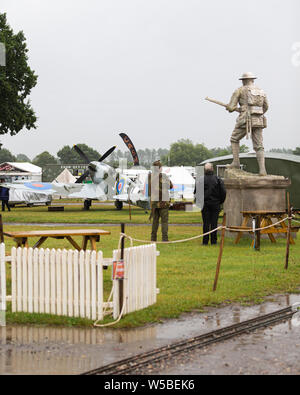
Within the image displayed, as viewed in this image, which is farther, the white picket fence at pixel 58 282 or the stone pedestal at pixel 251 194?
the stone pedestal at pixel 251 194

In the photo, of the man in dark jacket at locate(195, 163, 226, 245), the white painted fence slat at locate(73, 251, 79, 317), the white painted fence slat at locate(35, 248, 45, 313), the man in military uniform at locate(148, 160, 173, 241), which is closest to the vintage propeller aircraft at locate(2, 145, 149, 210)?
the man in military uniform at locate(148, 160, 173, 241)

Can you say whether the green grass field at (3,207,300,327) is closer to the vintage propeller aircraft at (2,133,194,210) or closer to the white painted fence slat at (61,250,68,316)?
the white painted fence slat at (61,250,68,316)

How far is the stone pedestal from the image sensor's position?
1995 centimetres

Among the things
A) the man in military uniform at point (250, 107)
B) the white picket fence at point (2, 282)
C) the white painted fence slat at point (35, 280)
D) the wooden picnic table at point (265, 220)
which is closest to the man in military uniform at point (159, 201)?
the wooden picnic table at point (265, 220)

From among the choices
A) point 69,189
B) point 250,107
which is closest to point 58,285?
point 250,107

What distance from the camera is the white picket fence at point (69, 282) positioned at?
8852 mm

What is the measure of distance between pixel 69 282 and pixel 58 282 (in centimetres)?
19

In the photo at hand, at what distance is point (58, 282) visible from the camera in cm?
903

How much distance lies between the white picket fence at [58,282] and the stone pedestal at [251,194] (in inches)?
447

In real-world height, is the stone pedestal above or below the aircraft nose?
below

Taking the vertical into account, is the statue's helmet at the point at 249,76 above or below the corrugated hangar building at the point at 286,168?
above

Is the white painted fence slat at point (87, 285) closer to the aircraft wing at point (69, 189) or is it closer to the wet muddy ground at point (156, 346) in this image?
the wet muddy ground at point (156, 346)

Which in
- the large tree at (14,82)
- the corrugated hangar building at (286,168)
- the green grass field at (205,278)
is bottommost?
the green grass field at (205,278)

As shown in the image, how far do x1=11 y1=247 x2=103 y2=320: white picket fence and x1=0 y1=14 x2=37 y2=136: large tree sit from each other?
4076 centimetres
